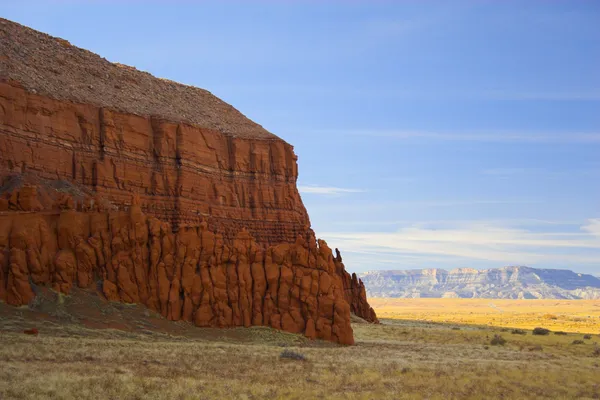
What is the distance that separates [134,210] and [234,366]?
16849 mm

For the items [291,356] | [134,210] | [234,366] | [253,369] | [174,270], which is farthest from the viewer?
[174,270]

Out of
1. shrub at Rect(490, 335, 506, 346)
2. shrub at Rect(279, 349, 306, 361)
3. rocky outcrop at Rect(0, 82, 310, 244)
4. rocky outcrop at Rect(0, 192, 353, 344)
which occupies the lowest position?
shrub at Rect(490, 335, 506, 346)

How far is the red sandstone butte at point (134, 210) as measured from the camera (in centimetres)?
4281

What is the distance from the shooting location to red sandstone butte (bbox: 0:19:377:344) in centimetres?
4281

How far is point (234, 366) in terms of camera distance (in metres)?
31.6

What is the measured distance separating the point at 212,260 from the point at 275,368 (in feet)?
52.7

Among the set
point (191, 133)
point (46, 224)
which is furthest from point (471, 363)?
point (191, 133)

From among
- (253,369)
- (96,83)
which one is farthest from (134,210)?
(253,369)

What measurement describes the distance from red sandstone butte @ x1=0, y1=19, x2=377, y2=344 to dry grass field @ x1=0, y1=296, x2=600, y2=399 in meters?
1.78

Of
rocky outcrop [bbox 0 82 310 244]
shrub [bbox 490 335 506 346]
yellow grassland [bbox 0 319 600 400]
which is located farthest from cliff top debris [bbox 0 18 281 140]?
shrub [bbox 490 335 506 346]

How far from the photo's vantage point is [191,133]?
56688 millimetres

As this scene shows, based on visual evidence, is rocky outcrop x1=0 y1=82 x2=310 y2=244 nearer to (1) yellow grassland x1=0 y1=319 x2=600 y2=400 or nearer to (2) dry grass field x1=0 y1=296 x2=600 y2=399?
(2) dry grass field x1=0 y1=296 x2=600 y2=399

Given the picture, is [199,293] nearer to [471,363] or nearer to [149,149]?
[149,149]

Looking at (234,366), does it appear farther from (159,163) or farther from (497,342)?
(497,342)
